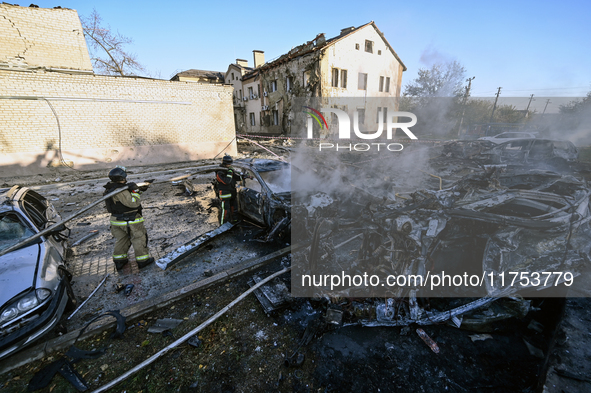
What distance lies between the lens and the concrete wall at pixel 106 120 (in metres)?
10.1

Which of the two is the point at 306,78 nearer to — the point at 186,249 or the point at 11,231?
the point at 186,249

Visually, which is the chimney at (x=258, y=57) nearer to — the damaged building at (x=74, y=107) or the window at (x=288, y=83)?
the window at (x=288, y=83)

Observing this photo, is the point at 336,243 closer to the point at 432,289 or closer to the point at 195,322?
the point at 432,289

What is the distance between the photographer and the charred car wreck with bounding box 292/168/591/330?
2939mm

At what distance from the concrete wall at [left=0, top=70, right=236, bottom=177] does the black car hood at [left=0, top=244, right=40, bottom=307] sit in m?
11.4

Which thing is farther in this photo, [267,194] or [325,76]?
[325,76]

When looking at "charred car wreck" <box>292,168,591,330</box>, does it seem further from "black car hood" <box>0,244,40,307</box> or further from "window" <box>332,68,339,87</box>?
"window" <box>332,68,339,87</box>

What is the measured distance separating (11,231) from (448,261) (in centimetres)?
615

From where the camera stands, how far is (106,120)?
11656mm

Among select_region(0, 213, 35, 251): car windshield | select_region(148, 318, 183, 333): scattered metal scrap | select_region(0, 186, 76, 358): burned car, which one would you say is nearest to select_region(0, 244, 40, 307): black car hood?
select_region(0, 186, 76, 358): burned car

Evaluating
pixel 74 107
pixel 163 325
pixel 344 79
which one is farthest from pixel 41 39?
pixel 344 79

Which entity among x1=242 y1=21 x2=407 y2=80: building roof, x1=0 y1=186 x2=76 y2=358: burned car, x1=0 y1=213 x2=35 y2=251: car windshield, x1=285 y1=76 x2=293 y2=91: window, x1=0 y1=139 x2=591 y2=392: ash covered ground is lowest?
x1=0 y1=139 x2=591 y2=392: ash covered ground

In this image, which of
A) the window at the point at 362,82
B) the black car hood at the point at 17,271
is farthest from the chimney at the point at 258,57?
the black car hood at the point at 17,271

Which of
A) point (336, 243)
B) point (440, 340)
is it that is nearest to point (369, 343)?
point (440, 340)
